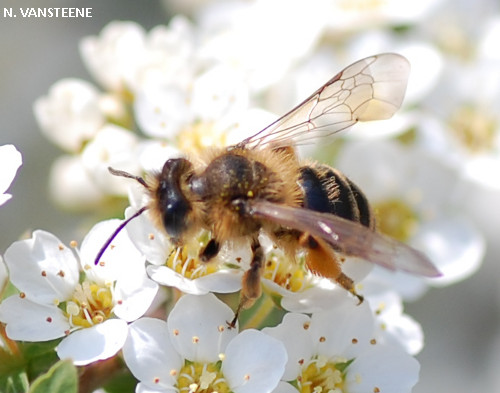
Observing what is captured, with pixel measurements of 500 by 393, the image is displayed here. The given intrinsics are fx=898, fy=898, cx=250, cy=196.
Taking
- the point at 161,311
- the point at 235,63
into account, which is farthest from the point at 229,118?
the point at 161,311

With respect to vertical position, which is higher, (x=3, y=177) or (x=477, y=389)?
(x=3, y=177)

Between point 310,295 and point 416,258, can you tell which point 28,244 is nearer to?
point 310,295

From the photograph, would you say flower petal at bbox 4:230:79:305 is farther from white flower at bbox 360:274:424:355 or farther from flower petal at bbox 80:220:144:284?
white flower at bbox 360:274:424:355

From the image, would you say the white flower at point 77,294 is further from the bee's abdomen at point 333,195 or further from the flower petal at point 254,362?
the bee's abdomen at point 333,195

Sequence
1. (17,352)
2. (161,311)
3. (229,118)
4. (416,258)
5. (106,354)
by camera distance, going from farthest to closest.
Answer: (229,118) < (161,311) < (17,352) < (106,354) < (416,258)

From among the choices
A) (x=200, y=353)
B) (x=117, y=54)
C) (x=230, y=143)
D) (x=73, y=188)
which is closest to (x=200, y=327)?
(x=200, y=353)

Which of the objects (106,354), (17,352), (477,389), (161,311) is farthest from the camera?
(477,389)
